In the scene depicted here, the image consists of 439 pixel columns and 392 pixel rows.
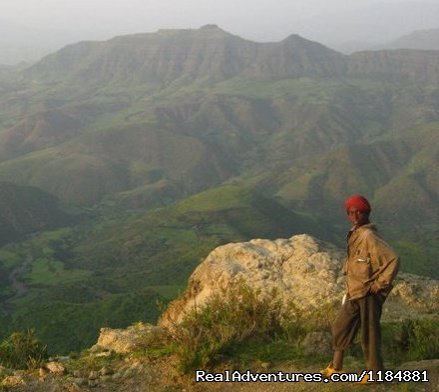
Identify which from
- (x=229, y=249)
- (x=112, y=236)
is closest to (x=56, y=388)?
(x=229, y=249)

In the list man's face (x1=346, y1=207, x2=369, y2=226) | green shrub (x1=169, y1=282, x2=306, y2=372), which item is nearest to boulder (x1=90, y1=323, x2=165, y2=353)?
green shrub (x1=169, y1=282, x2=306, y2=372)

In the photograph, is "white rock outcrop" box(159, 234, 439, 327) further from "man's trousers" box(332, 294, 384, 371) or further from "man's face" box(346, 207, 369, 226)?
"man's face" box(346, 207, 369, 226)

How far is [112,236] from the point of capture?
165 meters

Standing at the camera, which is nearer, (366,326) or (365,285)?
(365,285)

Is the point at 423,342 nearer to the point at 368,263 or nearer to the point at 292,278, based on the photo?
the point at 368,263

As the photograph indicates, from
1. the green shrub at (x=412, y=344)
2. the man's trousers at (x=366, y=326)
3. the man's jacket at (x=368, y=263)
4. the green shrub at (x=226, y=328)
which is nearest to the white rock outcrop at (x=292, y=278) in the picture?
the green shrub at (x=226, y=328)

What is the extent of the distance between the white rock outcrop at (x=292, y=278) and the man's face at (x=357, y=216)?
7.70m

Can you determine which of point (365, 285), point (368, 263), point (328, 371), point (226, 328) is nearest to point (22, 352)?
point (226, 328)

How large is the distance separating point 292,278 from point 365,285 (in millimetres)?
9301

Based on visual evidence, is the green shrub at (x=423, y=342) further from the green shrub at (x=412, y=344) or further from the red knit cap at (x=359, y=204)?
the red knit cap at (x=359, y=204)

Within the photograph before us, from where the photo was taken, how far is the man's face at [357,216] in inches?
336

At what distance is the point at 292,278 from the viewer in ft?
57.7

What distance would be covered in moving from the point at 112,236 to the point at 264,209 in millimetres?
46503

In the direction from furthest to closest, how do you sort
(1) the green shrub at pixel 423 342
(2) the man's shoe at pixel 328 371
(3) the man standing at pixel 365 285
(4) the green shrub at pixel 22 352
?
(4) the green shrub at pixel 22 352, (1) the green shrub at pixel 423 342, (2) the man's shoe at pixel 328 371, (3) the man standing at pixel 365 285
